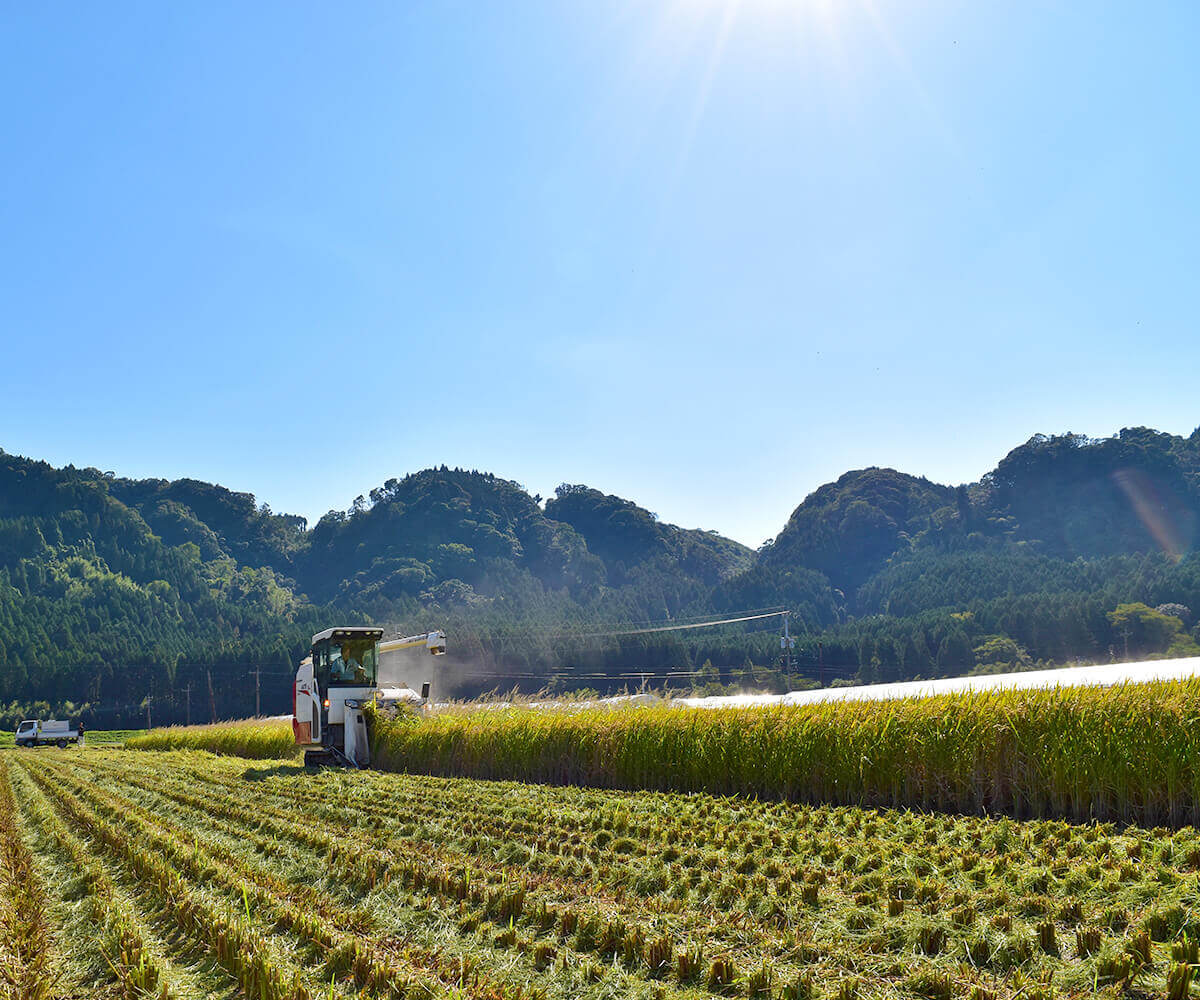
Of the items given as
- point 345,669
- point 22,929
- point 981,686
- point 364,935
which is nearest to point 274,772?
point 345,669

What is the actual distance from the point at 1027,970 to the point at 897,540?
136 meters

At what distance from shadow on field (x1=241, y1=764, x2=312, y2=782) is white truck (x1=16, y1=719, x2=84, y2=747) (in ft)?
114

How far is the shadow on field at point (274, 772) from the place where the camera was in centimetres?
1430

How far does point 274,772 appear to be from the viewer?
15.5 m

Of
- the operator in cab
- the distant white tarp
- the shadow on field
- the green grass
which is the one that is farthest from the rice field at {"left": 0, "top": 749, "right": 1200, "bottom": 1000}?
the green grass

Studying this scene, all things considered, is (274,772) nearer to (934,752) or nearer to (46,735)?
(934,752)

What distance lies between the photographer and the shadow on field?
1430cm

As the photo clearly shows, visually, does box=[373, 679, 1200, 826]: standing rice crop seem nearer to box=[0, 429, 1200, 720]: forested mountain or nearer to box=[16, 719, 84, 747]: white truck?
box=[16, 719, 84, 747]: white truck

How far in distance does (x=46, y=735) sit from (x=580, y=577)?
11136cm

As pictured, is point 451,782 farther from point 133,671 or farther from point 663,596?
point 663,596

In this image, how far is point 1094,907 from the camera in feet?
15.3

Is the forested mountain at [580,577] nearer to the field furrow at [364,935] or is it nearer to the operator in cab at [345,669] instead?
the operator in cab at [345,669]

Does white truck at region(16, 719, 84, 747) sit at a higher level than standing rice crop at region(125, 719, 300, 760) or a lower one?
lower

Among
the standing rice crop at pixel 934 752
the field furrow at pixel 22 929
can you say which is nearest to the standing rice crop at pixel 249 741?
the standing rice crop at pixel 934 752
